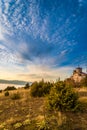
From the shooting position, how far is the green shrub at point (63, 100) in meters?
16.8

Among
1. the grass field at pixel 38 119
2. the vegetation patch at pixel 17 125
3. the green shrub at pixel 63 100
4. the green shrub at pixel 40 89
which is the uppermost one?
the green shrub at pixel 40 89

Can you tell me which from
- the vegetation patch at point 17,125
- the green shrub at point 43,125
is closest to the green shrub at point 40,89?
the vegetation patch at point 17,125

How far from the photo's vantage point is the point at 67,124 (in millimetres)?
14289

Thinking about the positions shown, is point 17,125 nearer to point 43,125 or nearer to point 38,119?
point 38,119

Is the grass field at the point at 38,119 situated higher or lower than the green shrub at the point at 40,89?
lower

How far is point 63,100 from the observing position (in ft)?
55.8

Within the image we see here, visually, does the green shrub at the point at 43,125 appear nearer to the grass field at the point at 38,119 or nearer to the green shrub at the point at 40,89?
the grass field at the point at 38,119

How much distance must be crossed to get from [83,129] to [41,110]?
421cm

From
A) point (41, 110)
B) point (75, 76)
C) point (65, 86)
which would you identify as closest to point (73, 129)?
point (41, 110)

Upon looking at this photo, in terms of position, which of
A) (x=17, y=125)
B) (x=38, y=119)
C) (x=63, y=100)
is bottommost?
(x=17, y=125)

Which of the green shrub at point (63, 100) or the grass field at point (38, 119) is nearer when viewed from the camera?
the grass field at point (38, 119)

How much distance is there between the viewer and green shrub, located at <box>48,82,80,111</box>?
55.1 ft

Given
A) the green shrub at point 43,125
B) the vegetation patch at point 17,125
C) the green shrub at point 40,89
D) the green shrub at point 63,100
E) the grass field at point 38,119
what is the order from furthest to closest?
the green shrub at point 40,89, the green shrub at point 63,100, the vegetation patch at point 17,125, the grass field at point 38,119, the green shrub at point 43,125

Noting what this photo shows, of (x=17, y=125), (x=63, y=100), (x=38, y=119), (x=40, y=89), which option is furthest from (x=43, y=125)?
(x=40, y=89)
